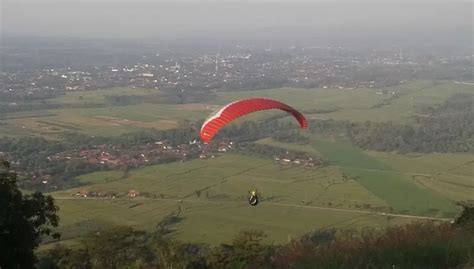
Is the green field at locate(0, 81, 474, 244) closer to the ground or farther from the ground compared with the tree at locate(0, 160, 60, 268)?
closer to the ground

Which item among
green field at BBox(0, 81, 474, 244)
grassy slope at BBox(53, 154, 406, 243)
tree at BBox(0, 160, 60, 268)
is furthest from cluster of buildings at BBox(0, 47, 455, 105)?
tree at BBox(0, 160, 60, 268)

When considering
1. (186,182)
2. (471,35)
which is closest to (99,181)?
(186,182)

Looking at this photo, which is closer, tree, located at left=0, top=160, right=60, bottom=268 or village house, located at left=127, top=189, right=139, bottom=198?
tree, located at left=0, top=160, right=60, bottom=268

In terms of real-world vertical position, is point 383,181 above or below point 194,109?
above

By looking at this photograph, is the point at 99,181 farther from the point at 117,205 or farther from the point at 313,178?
the point at 313,178

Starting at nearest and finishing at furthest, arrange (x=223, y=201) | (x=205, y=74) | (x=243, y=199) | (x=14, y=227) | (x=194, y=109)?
1. (x=14, y=227)
2. (x=223, y=201)
3. (x=243, y=199)
4. (x=194, y=109)
5. (x=205, y=74)

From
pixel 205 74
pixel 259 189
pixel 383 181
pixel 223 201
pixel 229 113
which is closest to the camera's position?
pixel 229 113

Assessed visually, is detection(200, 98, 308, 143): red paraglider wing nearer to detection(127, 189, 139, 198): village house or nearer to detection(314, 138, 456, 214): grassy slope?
detection(314, 138, 456, 214): grassy slope

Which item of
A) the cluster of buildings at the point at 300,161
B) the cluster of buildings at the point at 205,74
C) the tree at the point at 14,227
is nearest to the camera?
the tree at the point at 14,227

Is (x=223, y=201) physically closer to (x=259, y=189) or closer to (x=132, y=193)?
(x=259, y=189)

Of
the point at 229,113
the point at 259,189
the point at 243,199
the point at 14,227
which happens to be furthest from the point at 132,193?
the point at 229,113

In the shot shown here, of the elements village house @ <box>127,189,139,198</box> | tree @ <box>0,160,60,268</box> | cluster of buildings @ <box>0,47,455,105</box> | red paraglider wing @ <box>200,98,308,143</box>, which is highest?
red paraglider wing @ <box>200,98,308,143</box>

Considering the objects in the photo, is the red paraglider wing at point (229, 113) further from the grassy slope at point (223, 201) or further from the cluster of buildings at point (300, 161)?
the cluster of buildings at point (300, 161)

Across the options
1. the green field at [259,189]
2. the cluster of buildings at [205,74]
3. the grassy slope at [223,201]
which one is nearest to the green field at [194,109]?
the green field at [259,189]
